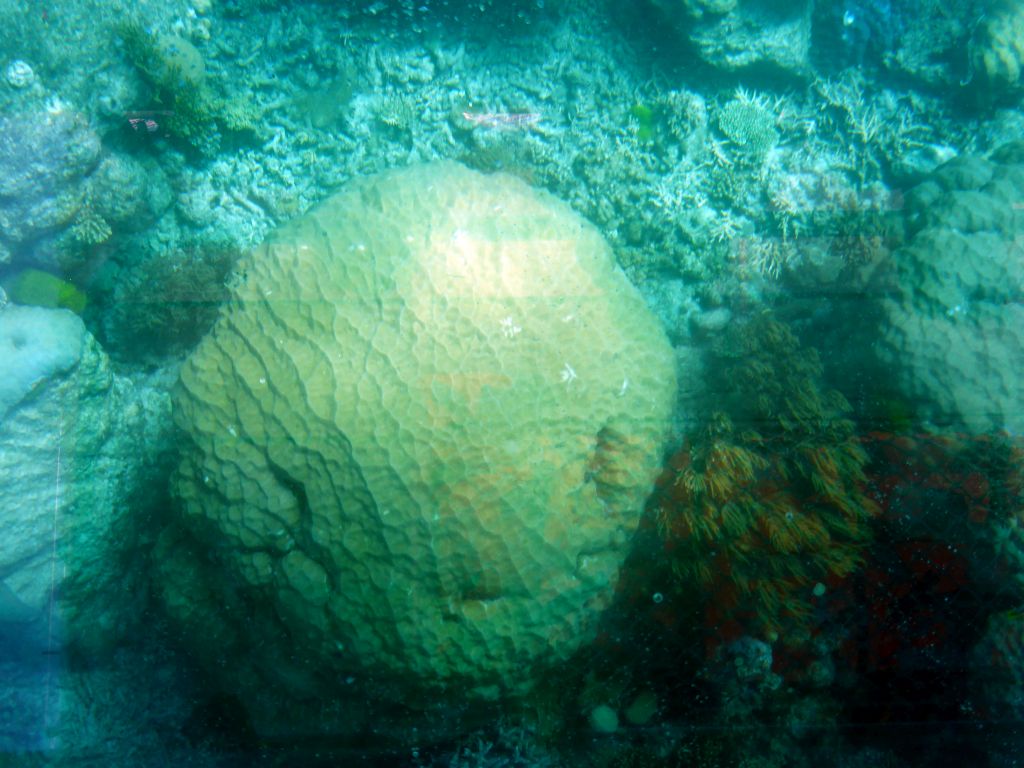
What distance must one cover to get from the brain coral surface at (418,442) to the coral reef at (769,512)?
39 centimetres

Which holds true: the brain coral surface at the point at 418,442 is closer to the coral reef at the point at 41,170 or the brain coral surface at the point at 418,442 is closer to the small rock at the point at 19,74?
the coral reef at the point at 41,170

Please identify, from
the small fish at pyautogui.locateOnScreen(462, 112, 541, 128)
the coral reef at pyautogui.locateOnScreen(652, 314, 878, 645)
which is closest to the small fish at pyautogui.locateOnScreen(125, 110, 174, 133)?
the small fish at pyautogui.locateOnScreen(462, 112, 541, 128)

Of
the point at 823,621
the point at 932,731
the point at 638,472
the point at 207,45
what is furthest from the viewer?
the point at 207,45

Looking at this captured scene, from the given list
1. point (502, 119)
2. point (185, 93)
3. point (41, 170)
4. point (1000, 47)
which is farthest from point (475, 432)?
point (1000, 47)

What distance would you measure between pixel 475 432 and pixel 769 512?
2.11m

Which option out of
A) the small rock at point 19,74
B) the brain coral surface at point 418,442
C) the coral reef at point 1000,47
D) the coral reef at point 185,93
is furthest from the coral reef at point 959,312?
the small rock at point 19,74

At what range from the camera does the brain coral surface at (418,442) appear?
3209 mm

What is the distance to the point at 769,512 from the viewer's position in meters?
3.64

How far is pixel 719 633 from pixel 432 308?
10.0 ft

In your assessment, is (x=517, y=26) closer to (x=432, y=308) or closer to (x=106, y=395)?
(x=432, y=308)

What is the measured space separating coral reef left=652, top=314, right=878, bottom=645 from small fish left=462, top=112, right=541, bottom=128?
11.7ft

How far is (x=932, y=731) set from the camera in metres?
4.27

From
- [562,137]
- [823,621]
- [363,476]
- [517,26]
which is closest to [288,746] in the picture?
[363,476]

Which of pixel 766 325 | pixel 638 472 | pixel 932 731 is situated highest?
pixel 766 325
